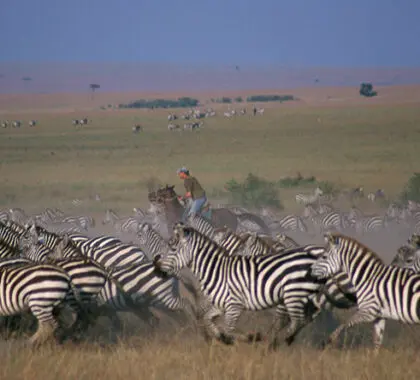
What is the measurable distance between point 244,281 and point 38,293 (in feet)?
6.92

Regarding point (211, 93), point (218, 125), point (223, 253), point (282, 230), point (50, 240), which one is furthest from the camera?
point (211, 93)

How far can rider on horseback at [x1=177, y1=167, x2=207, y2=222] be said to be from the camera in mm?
19109

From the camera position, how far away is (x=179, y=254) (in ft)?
38.3

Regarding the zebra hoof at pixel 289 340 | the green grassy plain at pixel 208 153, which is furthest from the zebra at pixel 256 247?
the green grassy plain at pixel 208 153

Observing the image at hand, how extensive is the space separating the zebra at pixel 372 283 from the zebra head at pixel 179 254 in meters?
1.45

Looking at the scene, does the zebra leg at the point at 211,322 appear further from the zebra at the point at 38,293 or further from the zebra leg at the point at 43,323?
the zebra leg at the point at 43,323

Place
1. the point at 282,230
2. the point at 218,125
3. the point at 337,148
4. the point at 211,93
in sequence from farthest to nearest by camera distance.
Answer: the point at 211,93 < the point at 218,125 < the point at 337,148 < the point at 282,230

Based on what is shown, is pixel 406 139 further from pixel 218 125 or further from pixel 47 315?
pixel 47 315

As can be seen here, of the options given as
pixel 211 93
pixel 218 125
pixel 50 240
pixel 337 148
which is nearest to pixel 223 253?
pixel 50 240

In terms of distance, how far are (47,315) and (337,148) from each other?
151ft

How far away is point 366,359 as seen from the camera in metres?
10.3

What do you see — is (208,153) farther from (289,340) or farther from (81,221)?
(289,340)

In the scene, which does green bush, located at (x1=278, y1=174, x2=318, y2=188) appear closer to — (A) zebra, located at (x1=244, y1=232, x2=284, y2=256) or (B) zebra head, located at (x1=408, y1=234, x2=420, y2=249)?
(A) zebra, located at (x1=244, y1=232, x2=284, y2=256)

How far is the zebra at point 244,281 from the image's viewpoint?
36.4ft
